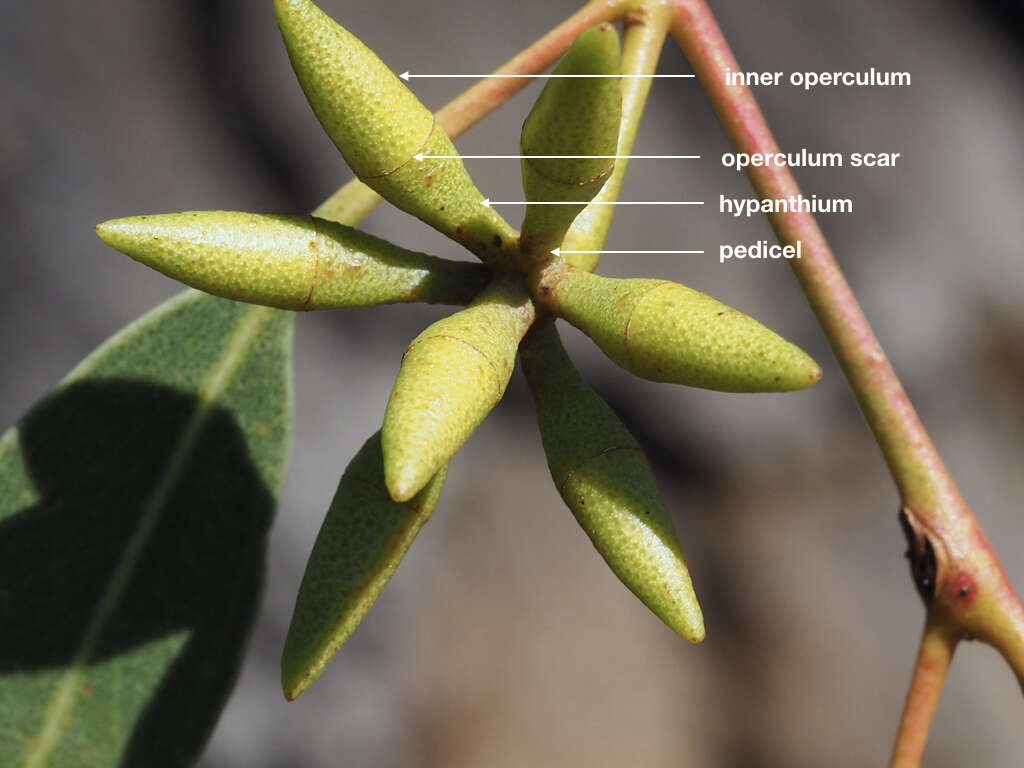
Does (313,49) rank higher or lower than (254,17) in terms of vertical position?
lower

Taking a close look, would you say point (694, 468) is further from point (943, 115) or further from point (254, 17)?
point (254, 17)

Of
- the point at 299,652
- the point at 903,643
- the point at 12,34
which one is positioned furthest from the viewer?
the point at 903,643

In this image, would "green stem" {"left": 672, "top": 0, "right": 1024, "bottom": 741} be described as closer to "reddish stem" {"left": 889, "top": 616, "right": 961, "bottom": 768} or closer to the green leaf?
"reddish stem" {"left": 889, "top": 616, "right": 961, "bottom": 768}

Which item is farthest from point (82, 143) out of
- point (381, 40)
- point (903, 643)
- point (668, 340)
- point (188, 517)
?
point (903, 643)

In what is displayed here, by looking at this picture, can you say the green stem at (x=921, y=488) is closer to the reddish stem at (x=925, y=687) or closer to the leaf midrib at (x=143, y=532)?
the reddish stem at (x=925, y=687)

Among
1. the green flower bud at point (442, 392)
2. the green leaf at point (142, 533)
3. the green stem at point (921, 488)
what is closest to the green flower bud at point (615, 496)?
the green flower bud at point (442, 392)

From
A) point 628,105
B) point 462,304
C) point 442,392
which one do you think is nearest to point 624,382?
point 628,105
